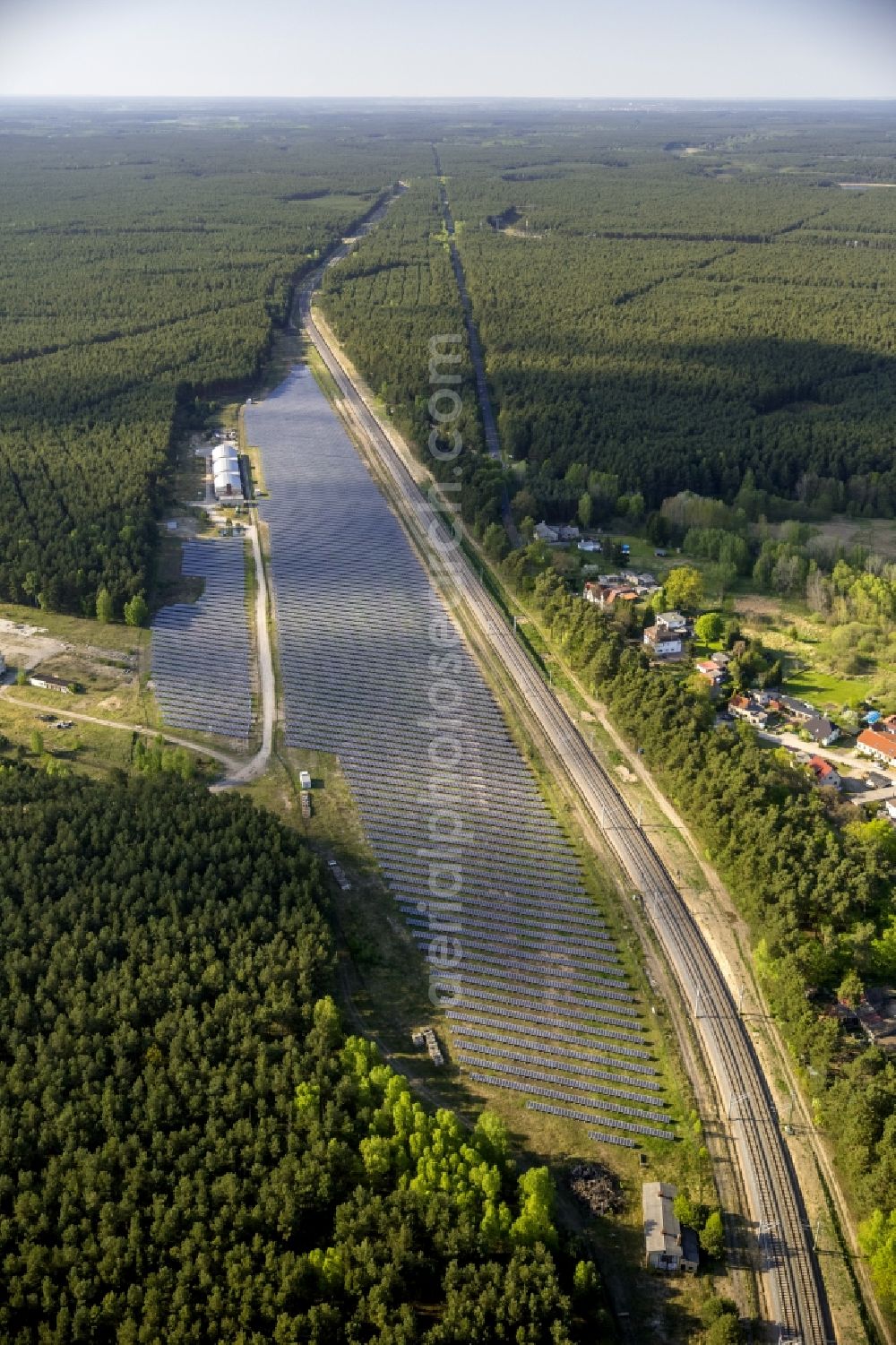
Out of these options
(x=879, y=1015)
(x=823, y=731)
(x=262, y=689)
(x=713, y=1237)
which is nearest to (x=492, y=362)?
(x=262, y=689)

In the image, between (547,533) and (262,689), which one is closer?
(262,689)

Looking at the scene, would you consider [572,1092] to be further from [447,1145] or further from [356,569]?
[356,569]

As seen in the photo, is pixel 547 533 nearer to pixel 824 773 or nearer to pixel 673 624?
pixel 673 624

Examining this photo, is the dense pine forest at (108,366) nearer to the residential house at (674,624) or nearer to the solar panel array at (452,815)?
the solar panel array at (452,815)

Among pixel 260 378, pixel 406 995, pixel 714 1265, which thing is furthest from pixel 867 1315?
pixel 260 378

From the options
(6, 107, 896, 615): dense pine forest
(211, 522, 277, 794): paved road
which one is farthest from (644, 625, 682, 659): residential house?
(211, 522, 277, 794): paved road

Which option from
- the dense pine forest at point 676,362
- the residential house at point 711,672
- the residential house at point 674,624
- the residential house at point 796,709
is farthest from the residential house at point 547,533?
the residential house at point 796,709

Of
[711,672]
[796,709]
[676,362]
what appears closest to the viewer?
[796,709]
